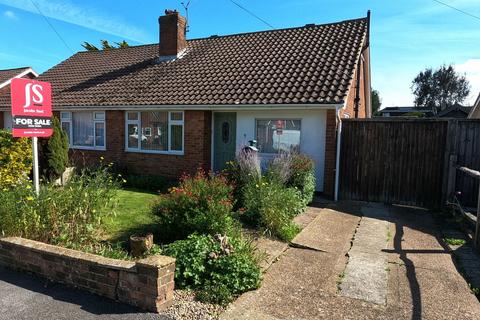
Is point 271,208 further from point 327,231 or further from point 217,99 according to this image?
point 217,99

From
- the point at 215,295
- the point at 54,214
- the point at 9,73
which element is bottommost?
the point at 215,295

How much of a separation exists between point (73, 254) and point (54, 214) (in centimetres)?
117

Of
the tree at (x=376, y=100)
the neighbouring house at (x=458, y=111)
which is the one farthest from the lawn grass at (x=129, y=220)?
the tree at (x=376, y=100)

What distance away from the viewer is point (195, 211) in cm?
542

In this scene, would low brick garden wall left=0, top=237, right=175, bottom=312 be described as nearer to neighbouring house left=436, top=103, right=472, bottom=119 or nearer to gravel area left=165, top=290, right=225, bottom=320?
gravel area left=165, top=290, right=225, bottom=320

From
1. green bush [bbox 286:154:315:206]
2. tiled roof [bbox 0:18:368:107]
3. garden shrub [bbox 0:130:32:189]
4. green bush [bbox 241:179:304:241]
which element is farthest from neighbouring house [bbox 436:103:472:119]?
garden shrub [bbox 0:130:32:189]

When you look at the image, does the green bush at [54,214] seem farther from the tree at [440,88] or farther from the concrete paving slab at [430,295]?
the tree at [440,88]

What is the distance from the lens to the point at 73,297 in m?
4.04

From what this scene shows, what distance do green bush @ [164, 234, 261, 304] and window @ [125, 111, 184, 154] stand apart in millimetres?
7996

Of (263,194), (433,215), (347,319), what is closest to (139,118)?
(263,194)

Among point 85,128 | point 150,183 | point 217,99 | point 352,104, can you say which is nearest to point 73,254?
point 150,183

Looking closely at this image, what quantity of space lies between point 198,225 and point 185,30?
12478 mm

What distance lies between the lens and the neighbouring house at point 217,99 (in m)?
10.5

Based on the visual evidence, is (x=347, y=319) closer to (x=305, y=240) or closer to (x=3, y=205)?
(x=305, y=240)
